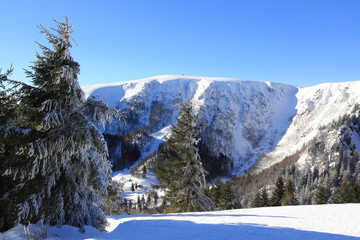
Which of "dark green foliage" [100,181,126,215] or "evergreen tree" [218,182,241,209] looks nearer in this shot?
"dark green foliage" [100,181,126,215]

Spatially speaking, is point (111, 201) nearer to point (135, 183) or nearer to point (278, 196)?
point (278, 196)

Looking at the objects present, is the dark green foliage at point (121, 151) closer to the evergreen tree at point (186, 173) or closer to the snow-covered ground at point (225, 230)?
the evergreen tree at point (186, 173)

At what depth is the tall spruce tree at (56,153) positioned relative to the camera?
10.2m

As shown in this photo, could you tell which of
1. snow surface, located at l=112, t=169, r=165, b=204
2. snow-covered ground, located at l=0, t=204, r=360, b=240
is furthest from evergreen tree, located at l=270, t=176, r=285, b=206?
snow surface, located at l=112, t=169, r=165, b=204

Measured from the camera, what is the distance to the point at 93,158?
467 inches

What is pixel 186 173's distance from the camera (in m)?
22.2

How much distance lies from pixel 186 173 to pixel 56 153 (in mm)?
13278

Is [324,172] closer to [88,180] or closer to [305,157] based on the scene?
[305,157]

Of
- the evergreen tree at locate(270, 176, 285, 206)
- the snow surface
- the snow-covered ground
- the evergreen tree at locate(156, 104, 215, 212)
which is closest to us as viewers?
the snow-covered ground

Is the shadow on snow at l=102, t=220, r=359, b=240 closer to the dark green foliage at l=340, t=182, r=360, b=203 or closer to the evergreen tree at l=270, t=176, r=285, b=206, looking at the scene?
the dark green foliage at l=340, t=182, r=360, b=203

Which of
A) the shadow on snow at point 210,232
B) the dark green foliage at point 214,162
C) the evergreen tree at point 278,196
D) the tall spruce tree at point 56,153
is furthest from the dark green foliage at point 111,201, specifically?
the dark green foliage at point 214,162

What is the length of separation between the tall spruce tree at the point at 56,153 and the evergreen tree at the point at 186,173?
10818 millimetres

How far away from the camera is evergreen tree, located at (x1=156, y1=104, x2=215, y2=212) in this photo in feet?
72.4

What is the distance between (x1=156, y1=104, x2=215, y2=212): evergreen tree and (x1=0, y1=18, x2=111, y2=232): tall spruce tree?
10.8 metres
